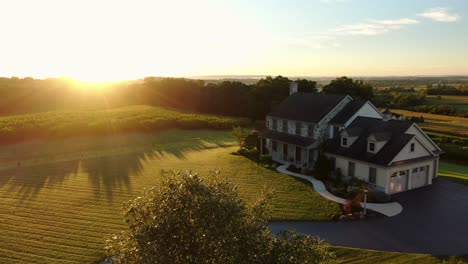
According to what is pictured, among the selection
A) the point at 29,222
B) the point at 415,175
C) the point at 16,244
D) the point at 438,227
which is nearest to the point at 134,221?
the point at 16,244

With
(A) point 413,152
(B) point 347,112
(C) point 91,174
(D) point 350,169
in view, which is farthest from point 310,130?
(C) point 91,174

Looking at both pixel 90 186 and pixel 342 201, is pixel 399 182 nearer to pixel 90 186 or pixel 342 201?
pixel 342 201

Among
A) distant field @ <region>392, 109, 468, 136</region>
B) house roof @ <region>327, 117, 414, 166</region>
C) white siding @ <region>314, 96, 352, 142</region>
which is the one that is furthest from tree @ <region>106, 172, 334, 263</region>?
distant field @ <region>392, 109, 468, 136</region>

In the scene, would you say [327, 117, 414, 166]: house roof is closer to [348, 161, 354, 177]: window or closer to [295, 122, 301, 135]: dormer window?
[348, 161, 354, 177]: window

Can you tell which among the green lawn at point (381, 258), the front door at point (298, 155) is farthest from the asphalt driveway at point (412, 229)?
the front door at point (298, 155)

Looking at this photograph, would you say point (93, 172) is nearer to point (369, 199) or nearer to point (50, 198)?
point (50, 198)

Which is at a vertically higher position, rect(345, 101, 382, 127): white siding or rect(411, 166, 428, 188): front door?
rect(345, 101, 382, 127): white siding

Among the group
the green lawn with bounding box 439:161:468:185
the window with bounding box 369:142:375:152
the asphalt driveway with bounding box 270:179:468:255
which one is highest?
the window with bounding box 369:142:375:152
